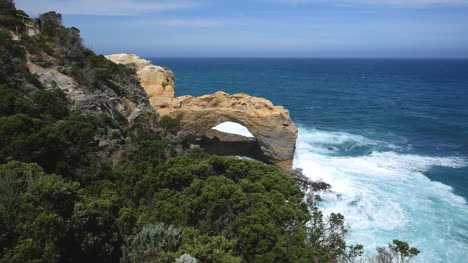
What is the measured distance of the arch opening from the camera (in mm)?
33203

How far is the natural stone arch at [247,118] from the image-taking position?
29.5 meters

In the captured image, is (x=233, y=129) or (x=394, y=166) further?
(x=233, y=129)

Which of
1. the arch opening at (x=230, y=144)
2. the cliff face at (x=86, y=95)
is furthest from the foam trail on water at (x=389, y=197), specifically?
the cliff face at (x=86, y=95)

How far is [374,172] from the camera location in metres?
30.3

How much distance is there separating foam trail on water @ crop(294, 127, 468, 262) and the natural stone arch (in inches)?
126

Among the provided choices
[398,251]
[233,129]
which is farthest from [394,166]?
[398,251]

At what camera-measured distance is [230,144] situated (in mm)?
34844

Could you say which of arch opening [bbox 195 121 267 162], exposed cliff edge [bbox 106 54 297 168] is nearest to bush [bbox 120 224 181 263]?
exposed cliff edge [bbox 106 54 297 168]

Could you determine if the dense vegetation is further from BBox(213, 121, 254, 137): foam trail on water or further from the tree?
BBox(213, 121, 254, 137): foam trail on water

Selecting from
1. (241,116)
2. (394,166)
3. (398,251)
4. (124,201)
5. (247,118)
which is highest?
(241,116)

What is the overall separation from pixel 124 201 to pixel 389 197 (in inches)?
867

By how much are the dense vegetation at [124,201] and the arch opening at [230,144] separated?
41.6 ft

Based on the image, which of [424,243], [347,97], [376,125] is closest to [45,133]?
[424,243]

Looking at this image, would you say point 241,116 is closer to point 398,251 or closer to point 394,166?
point 394,166
